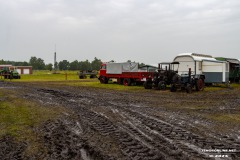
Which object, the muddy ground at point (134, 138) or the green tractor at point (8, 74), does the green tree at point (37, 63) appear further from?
the muddy ground at point (134, 138)

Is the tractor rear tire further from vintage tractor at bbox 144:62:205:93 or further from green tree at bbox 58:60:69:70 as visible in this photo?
green tree at bbox 58:60:69:70

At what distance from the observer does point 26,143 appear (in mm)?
6758

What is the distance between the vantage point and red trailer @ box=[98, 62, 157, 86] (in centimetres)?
2784

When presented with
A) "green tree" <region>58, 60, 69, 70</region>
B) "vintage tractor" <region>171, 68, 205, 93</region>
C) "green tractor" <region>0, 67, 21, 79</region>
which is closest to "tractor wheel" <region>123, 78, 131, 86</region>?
"vintage tractor" <region>171, 68, 205, 93</region>

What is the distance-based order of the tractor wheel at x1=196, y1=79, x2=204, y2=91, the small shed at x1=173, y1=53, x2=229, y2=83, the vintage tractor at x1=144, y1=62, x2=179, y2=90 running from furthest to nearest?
the small shed at x1=173, y1=53, x2=229, y2=83 < the vintage tractor at x1=144, y1=62, x2=179, y2=90 < the tractor wheel at x1=196, y1=79, x2=204, y2=91

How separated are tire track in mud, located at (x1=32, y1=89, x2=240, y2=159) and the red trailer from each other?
17600mm

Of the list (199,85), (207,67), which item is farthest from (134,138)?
(207,67)

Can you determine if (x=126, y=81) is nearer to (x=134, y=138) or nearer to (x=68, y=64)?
(x=134, y=138)

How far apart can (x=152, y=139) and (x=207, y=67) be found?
22328mm

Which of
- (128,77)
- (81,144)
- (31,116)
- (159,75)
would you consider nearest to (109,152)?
(81,144)

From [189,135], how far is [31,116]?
630 centimetres

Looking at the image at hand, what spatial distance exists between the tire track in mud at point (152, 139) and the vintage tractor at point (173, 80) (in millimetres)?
12740

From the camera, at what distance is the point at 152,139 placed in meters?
7.05

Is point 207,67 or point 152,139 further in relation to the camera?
point 207,67
